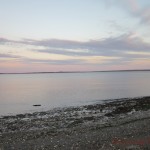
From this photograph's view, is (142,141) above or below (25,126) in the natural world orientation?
above

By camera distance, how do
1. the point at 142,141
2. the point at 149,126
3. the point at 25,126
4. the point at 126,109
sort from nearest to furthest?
the point at 142,141, the point at 149,126, the point at 25,126, the point at 126,109

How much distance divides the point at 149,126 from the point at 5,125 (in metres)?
19.3

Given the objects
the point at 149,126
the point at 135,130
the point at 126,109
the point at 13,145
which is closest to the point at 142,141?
the point at 135,130

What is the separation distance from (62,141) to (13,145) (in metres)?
3.91

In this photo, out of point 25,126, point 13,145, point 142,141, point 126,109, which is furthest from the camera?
point 126,109

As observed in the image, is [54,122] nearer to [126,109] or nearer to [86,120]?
[86,120]

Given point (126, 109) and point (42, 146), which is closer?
point (42, 146)

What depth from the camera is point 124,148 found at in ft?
54.3

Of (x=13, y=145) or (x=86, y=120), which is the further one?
(x=86, y=120)

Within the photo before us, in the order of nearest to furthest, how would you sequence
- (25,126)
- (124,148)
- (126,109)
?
(124,148) → (25,126) → (126,109)

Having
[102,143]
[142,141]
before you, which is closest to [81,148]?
[102,143]

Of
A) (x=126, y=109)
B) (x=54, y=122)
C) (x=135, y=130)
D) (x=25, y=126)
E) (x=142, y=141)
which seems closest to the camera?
(x=142, y=141)

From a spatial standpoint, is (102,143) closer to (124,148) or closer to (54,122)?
(124,148)

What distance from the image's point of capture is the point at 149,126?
23.8 meters
